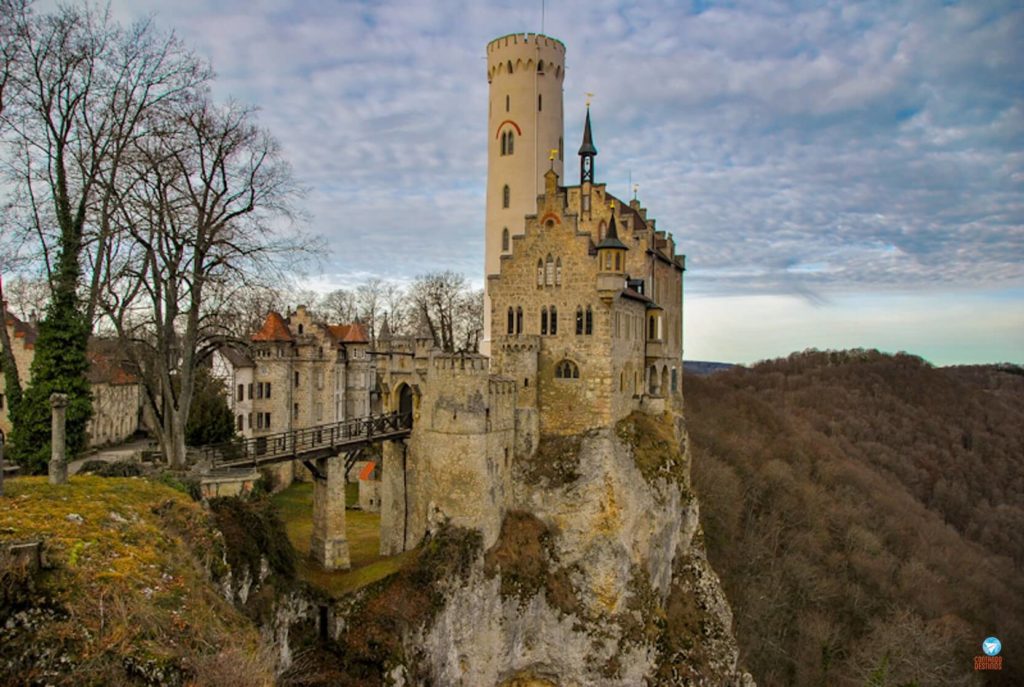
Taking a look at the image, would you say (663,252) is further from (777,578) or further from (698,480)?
(777,578)

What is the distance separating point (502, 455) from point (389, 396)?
5.97 meters

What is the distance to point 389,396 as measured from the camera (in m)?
32.8

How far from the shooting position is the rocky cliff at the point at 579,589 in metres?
28.5

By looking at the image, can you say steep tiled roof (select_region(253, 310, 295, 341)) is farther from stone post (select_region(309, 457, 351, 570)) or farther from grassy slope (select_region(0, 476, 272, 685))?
grassy slope (select_region(0, 476, 272, 685))

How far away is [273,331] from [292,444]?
20525 mm

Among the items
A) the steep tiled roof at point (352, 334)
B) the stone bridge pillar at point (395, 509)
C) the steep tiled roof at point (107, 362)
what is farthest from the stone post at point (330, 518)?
the steep tiled roof at point (352, 334)

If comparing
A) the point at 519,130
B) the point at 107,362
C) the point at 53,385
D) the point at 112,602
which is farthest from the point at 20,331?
the point at 112,602

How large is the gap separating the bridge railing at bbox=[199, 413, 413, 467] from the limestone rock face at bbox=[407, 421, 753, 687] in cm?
598

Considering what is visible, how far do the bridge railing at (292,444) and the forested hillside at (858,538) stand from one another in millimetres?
26485

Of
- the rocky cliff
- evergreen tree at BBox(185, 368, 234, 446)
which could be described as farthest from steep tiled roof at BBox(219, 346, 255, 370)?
the rocky cliff

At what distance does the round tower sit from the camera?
1612 inches

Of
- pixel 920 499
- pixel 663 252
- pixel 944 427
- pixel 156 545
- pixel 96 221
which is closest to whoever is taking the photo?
pixel 156 545

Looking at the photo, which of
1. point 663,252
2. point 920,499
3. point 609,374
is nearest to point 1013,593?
point 920,499

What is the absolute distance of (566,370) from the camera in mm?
32719
